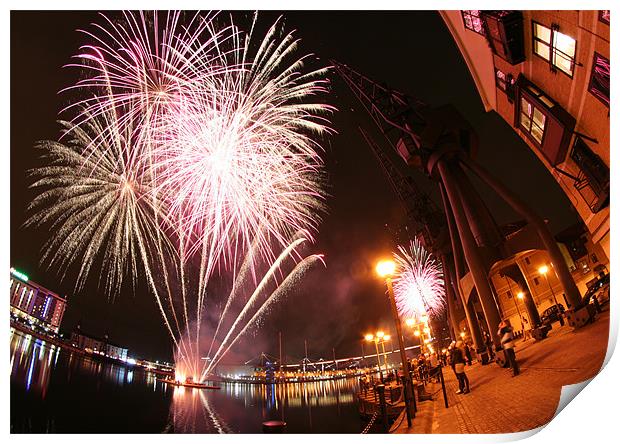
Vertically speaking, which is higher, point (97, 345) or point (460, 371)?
point (97, 345)

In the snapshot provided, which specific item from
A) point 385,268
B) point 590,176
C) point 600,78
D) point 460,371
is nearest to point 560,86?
point 600,78

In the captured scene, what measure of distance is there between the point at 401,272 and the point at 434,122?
58.9 feet

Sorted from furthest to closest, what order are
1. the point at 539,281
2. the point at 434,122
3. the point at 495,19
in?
the point at 434,122 → the point at 539,281 → the point at 495,19

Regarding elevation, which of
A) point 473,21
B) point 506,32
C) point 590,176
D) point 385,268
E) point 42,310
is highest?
point 42,310

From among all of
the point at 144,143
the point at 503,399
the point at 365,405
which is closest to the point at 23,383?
the point at 144,143

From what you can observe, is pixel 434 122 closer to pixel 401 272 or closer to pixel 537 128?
pixel 537 128

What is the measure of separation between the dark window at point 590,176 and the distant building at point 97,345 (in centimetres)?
11938

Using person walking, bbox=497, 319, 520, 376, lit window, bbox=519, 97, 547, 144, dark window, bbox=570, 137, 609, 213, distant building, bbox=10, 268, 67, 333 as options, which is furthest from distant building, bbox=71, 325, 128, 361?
dark window, bbox=570, 137, 609, 213

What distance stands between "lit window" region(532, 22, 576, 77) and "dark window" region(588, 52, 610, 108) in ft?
3.04

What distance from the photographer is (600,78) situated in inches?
303

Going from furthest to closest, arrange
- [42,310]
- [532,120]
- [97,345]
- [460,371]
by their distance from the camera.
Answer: [97,345] → [42,310] → [532,120] → [460,371]

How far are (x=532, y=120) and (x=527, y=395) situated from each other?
1031cm

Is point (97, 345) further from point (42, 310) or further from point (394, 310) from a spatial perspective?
point (394, 310)
